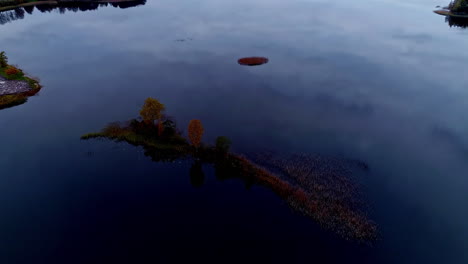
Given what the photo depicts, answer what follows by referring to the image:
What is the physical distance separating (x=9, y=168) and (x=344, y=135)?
67887mm

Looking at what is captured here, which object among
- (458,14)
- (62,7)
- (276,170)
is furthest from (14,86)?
(458,14)

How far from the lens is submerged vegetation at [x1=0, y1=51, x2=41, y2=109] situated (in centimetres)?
7662

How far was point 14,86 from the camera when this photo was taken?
273ft

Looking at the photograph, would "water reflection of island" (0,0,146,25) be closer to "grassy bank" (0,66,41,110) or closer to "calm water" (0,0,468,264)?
"calm water" (0,0,468,264)

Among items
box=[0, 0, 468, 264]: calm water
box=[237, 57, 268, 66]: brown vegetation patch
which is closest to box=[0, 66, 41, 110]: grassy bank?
box=[0, 0, 468, 264]: calm water

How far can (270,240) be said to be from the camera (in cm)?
4219

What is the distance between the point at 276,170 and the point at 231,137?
13561mm

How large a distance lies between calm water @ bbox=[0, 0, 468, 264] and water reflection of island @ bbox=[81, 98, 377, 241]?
1.89 meters

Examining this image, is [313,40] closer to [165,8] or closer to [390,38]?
[390,38]

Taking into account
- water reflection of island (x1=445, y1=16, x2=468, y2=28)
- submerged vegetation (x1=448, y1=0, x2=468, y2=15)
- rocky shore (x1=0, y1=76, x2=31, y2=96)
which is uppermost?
submerged vegetation (x1=448, y1=0, x2=468, y2=15)

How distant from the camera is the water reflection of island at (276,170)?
4538 cm

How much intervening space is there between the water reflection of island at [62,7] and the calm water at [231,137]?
43.3m

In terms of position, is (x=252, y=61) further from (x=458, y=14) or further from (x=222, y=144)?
(x=458, y=14)

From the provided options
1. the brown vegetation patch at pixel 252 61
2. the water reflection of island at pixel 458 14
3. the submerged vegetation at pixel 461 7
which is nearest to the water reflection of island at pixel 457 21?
the water reflection of island at pixel 458 14
